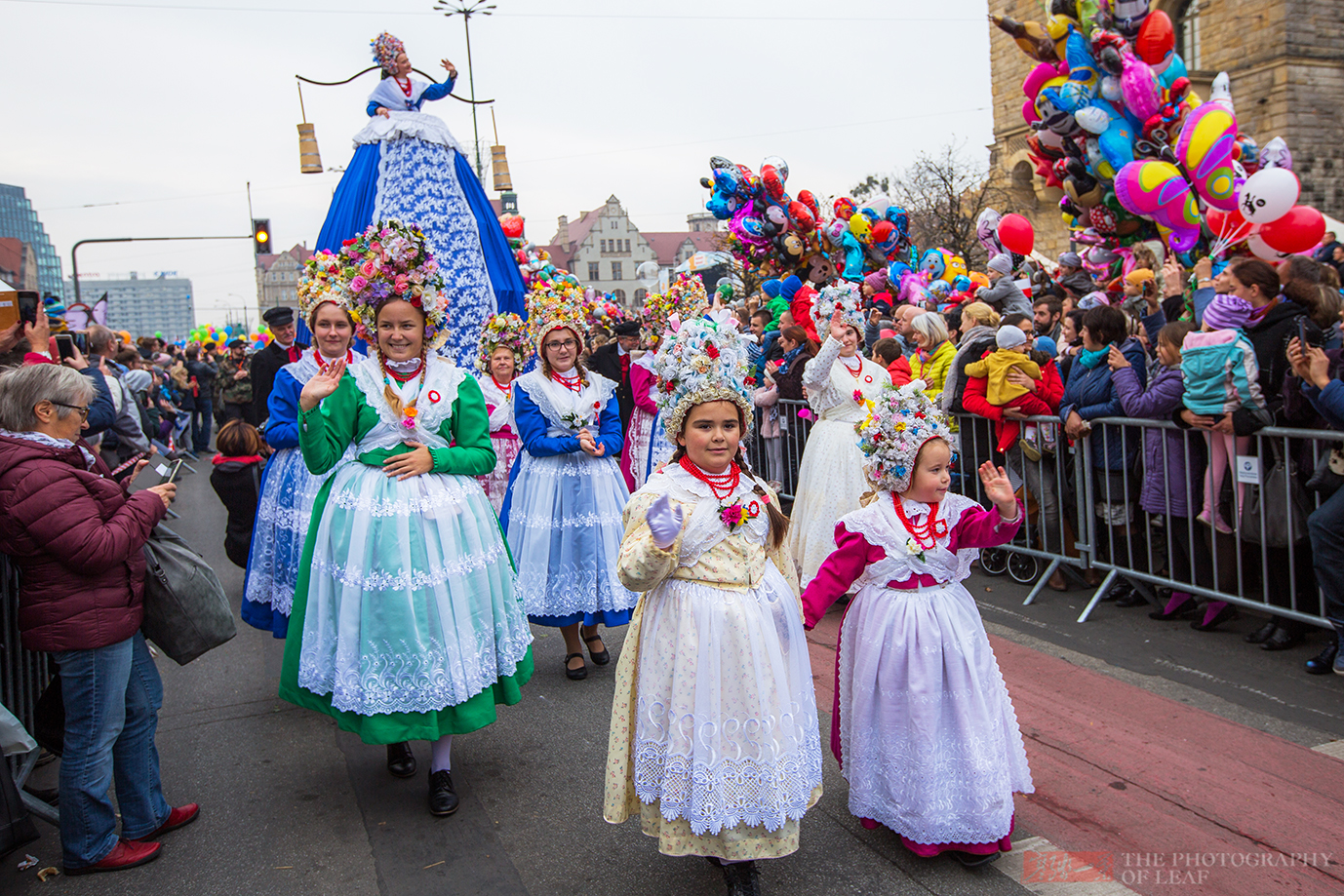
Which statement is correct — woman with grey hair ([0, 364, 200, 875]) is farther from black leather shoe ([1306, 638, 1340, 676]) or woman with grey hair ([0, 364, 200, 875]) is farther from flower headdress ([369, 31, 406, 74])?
black leather shoe ([1306, 638, 1340, 676])

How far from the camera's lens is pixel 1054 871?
9.99 ft

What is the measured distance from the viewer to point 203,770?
4.18 metres

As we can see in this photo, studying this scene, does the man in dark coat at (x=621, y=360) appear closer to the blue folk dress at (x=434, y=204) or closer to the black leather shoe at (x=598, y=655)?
the blue folk dress at (x=434, y=204)

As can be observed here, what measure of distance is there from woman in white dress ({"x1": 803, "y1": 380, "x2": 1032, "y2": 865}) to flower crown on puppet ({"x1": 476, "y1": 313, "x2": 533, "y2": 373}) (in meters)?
4.66

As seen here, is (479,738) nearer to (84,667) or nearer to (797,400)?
(84,667)

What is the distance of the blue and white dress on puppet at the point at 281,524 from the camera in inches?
187

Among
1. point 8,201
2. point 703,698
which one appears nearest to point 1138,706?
point 703,698

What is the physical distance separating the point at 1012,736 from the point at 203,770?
3.55 metres

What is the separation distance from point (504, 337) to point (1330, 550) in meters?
5.69

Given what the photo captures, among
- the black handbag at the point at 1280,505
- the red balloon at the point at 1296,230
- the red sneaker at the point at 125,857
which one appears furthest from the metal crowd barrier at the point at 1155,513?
the red sneaker at the point at 125,857

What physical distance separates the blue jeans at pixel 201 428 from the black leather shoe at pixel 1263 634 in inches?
745

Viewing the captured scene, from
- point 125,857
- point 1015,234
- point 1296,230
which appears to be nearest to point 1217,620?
point 1296,230

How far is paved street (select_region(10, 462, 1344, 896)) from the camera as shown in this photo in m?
3.13

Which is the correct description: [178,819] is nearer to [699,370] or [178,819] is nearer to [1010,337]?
[699,370]
